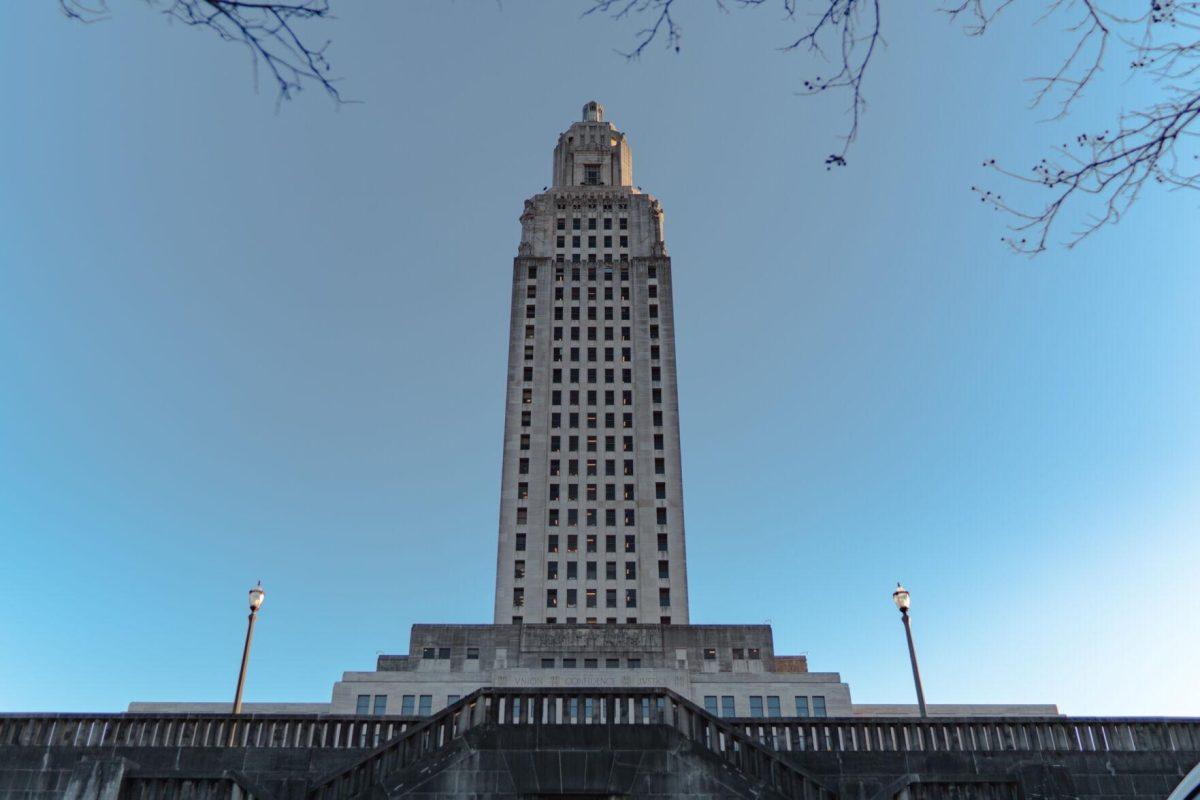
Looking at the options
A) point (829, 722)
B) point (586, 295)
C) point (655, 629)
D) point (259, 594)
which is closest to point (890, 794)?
point (829, 722)

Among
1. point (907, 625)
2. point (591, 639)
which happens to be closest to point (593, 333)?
point (591, 639)

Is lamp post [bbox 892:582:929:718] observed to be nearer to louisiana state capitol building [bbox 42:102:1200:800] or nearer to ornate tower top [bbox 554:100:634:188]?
louisiana state capitol building [bbox 42:102:1200:800]

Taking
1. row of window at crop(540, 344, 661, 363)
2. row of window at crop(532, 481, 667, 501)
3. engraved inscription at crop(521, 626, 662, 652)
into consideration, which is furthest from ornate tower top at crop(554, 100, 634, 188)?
engraved inscription at crop(521, 626, 662, 652)

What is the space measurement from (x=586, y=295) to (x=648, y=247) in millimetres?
10170

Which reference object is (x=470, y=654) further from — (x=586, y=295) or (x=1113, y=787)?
(x=1113, y=787)

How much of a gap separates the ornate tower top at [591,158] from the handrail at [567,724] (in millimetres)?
107754

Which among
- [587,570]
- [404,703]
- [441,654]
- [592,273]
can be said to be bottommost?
[404,703]

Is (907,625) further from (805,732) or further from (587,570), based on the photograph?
(587,570)

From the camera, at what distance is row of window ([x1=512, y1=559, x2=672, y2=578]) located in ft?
283

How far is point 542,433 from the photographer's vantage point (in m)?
Answer: 94.4

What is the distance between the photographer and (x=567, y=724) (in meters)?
15.7

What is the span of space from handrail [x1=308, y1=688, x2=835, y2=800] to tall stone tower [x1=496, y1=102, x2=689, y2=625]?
68.6 metres

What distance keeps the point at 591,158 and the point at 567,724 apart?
11454 centimetres

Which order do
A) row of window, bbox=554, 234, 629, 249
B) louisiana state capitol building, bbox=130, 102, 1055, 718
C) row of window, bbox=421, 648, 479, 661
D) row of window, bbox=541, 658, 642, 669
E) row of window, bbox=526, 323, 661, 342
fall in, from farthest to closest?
row of window, bbox=554, 234, 629, 249, row of window, bbox=526, 323, 661, 342, row of window, bbox=421, 648, 479, 661, row of window, bbox=541, 658, 642, 669, louisiana state capitol building, bbox=130, 102, 1055, 718
